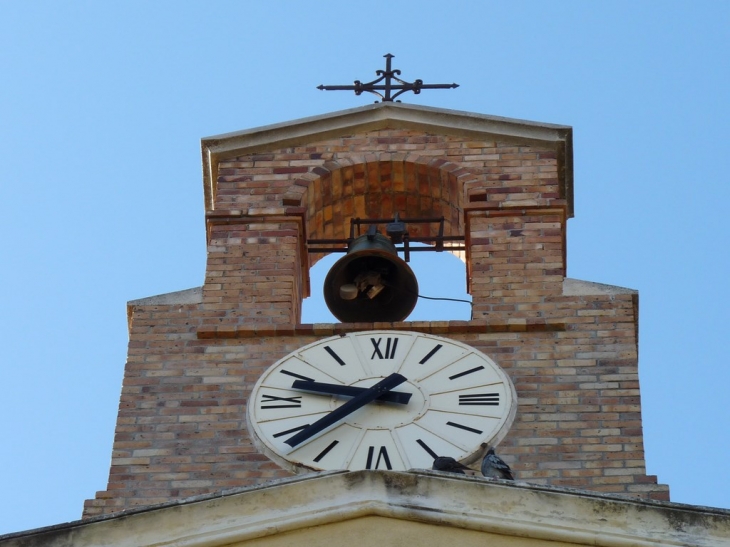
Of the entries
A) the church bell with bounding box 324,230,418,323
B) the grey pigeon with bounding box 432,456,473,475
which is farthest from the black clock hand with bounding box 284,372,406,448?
the church bell with bounding box 324,230,418,323

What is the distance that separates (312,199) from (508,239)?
148cm

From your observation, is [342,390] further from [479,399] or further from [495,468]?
[495,468]

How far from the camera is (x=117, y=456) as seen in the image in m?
12.5

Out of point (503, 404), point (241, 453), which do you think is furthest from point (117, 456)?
point (503, 404)

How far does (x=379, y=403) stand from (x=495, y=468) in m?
1.48

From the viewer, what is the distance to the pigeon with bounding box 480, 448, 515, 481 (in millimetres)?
11211

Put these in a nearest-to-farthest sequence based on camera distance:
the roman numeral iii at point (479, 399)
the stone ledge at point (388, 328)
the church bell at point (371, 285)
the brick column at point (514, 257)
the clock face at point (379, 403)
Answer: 1. the clock face at point (379, 403)
2. the roman numeral iii at point (479, 399)
3. the stone ledge at point (388, 328)
4. the brick column at point (514, 257)
5. the church bell at point (371, 285)

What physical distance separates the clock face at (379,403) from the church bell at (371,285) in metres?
0.94

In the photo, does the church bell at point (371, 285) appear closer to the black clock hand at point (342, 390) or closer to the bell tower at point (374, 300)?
the bell tower at point (374, 300)

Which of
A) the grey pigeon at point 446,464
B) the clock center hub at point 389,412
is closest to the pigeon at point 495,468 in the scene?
the grey pigeon at point 446,464

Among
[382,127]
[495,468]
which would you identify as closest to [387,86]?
[382,127]

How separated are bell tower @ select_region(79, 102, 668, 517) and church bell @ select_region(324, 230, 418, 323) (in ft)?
0.07

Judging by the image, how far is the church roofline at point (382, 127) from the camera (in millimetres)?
15016

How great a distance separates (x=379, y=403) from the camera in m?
12.6
